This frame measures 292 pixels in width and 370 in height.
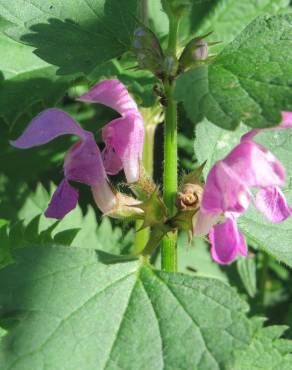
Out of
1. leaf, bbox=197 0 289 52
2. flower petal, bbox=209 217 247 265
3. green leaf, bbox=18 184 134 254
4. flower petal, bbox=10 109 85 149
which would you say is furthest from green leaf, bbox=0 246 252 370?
leaf, bbox=197 0 289 52

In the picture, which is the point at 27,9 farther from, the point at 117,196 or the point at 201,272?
the point at 201,272

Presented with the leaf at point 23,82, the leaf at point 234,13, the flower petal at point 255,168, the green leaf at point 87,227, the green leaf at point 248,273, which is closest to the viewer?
the flower petal at point 255,168

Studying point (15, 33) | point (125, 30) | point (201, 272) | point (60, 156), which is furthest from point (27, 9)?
point (201, 272)

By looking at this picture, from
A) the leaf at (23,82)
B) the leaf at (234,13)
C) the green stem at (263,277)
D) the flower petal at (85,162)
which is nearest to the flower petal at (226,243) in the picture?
the flower petal at (85,162)

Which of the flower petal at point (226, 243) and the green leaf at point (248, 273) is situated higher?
the flower petal at point (226, 243)

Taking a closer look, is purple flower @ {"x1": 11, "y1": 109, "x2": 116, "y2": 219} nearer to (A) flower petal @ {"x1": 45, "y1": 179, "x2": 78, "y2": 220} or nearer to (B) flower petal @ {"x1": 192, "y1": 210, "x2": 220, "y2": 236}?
(A) flower petal @ {"x1": 45, "y1": 179, "x2": 78, "y2": 220}

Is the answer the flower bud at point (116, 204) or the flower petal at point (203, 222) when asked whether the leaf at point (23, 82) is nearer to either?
the flower bud at point (116, 204)
